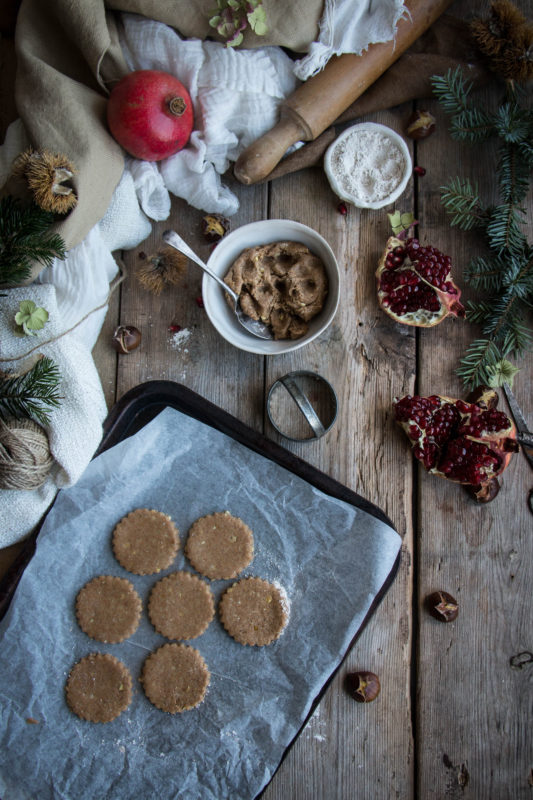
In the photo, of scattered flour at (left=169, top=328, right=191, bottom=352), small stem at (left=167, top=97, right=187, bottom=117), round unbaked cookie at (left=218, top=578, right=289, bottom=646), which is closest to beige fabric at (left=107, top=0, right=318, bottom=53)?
small stem at (left=167, top=97, right=187, bottom=117)

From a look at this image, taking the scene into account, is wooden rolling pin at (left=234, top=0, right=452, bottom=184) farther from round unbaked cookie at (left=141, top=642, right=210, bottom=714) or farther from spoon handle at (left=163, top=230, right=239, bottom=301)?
round unbaked cookie at (left=141, top=642, right=210, bottom=714)

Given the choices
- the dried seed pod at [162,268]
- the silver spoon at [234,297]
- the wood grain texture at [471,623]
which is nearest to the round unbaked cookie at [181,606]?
the wood grain texture at [471,623]

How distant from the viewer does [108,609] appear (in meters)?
1.75

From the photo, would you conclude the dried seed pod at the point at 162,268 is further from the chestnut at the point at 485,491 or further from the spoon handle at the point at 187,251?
the chestnut at the point at 485,491

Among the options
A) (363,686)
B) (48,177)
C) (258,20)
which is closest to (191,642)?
(363,686)

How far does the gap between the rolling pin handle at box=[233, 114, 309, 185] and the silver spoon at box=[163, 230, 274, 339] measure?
27 cm

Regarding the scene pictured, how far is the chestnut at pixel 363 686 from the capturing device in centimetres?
172

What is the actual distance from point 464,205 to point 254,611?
1.27m

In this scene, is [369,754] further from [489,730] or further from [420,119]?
[420,119]

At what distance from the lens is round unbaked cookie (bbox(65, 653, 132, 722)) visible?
1.70 m

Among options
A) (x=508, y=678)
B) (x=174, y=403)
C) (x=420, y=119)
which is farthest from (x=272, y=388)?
(x=508, y=678)

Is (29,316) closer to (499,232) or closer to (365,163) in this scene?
(365,163)

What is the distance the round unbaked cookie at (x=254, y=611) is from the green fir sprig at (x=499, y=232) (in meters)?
0.82

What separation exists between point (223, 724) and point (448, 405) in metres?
1.04
